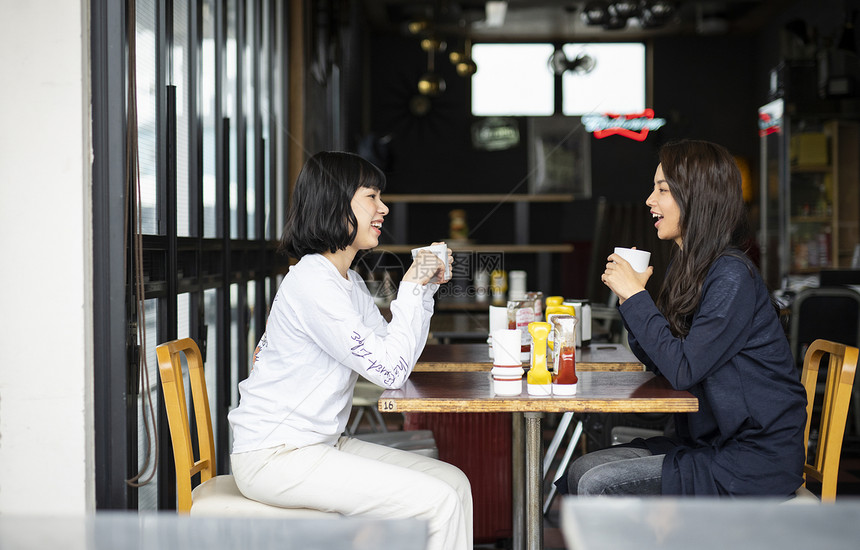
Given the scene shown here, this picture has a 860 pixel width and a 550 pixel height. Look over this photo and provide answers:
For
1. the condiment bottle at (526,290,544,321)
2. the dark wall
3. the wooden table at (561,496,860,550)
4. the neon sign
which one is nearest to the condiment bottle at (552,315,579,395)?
the condiment bottle at (526,290,544,321)

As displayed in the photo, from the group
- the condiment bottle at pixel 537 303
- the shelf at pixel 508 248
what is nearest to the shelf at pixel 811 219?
the shelf at pixel 508 248

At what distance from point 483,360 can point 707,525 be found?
53.2 inches

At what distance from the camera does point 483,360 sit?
2080 mm

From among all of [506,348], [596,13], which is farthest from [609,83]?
[506,348]

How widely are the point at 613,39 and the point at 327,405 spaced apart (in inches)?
290

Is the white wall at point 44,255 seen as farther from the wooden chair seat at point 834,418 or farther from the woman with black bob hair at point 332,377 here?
the wooden chair seat at point 834,418

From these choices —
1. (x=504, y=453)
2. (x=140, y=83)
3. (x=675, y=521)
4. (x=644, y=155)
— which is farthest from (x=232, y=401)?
(x=644, y=155)

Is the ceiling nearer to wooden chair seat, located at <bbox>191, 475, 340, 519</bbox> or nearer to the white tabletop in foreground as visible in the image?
wooden chair seat, located at <bbox>191, 475, 340, 519</bbox>

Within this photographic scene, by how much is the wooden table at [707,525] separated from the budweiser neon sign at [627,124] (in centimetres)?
776

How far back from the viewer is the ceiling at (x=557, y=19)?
7.19 metres

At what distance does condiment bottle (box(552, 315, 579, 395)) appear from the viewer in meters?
1.54

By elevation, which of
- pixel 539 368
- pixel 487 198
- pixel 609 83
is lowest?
pixel 539 368

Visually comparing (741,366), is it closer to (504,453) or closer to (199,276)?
(504,453)

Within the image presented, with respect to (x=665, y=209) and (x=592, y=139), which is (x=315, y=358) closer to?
(x=665, y=209)
